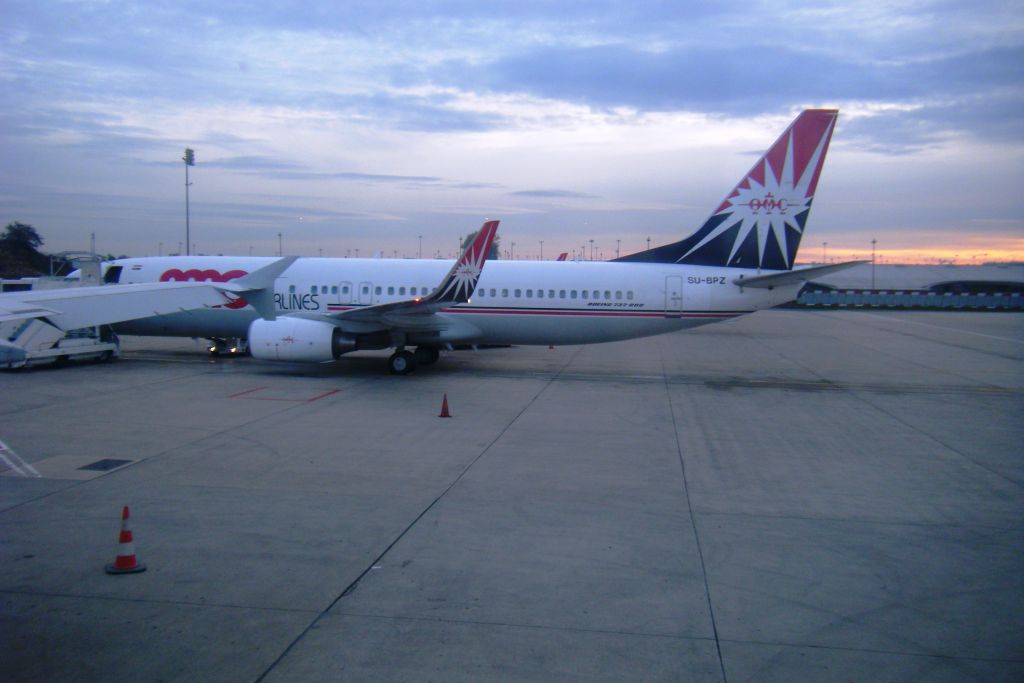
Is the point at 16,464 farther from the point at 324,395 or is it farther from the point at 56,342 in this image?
the point at 56,342

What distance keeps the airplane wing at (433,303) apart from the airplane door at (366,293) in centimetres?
184

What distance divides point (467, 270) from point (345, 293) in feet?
17.8

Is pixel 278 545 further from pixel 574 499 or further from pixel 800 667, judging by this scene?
pixel 800 667

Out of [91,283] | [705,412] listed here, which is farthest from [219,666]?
[91,283]

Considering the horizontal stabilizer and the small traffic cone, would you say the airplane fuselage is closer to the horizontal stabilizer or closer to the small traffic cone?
the horizontal stabilizer

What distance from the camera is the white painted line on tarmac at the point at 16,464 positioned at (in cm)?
1013

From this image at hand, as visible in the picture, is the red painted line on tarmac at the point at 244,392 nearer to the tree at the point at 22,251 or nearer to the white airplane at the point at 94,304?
the white airplane at the point at 94,304

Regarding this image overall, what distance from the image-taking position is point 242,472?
409 inches

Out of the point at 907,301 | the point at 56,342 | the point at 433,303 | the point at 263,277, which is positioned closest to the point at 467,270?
the point at 433,303

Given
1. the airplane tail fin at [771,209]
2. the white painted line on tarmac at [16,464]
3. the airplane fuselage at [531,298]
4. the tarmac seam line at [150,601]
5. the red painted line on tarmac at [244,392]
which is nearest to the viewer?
the tarmac seam line at [150,601]

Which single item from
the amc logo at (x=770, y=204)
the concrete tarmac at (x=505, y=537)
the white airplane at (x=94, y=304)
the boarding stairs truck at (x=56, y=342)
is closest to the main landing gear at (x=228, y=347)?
the boarding stairs truck at (x=56, y=342)

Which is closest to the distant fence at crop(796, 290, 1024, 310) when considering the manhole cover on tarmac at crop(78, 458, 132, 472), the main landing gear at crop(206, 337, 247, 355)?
the main landing gear at crop(206, 337, 247, 355)

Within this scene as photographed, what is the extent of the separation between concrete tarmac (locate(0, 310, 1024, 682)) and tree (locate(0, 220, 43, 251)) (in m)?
44.0

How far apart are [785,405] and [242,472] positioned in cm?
1178
